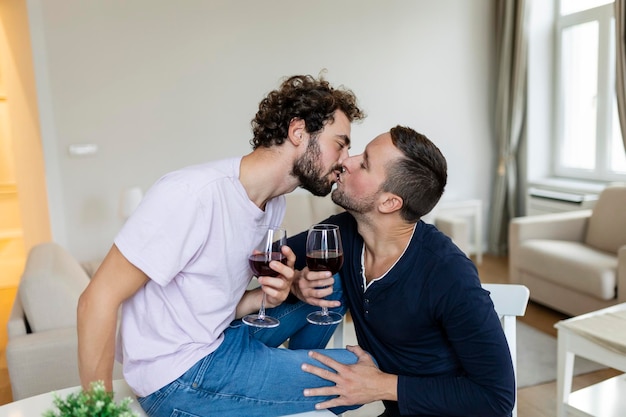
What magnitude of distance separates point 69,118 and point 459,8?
3.72 m

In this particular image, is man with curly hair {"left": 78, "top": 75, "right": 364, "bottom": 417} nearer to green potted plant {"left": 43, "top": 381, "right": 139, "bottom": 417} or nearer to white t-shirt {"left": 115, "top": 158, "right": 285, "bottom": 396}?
white t-shirt {"left": 115, "top": 158, "right": 285, "bottom": 396}

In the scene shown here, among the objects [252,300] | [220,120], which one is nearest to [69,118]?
[220,120]

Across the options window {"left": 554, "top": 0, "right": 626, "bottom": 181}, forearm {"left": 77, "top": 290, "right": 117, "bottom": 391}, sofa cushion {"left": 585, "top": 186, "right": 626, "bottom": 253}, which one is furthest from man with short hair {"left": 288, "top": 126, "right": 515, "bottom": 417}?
window {"left": 554, "top": 0, "right": 626, "bottom": 181}

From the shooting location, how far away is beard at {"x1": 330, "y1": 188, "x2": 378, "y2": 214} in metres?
1.49

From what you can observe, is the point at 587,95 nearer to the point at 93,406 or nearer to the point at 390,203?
the point at 390,203

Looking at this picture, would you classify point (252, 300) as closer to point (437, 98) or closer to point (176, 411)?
point (176, 411)

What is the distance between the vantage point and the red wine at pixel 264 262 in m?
1.33

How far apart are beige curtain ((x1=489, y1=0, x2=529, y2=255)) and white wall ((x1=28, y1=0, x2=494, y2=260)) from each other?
0.24m

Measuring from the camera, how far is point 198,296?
132 centimetres

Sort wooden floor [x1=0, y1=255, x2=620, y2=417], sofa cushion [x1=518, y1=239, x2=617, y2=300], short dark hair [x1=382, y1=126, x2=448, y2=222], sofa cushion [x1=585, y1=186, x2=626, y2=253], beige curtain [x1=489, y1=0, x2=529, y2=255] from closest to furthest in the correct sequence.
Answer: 1. short dark hair [x1=382, y1=126, x2=448, y2=222]
2. wooden floor [x1=0, y1=255, x2=620, y2=417]
3. sofa cushion [x1=518, y1=239, x2=617, y2=300]
4. sofa cushion [x1=585, y1=186, x2=626, y2=253]
5. beige curtain [x1=489, y1=0, x2=529, y2=255]

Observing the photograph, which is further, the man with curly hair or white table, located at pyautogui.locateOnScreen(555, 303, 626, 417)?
white table, located at pyautogui.locateOnScreen(555, 303, 626, 417)

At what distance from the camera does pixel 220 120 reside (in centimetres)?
455

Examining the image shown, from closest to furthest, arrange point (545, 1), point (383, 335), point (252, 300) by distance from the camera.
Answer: point (383, 335) < point (252, 300) < point (545, 1)

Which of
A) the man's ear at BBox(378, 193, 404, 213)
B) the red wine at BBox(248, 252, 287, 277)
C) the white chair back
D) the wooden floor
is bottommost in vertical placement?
the wooden floor
